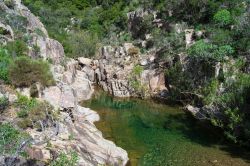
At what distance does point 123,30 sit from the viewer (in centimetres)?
8419

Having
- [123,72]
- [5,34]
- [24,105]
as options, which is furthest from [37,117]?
[123,72]

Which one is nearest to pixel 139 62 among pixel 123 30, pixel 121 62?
pixel 121 62

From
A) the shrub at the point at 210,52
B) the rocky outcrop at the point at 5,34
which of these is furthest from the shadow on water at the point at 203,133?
the rocky outcrop at the point at 5,34

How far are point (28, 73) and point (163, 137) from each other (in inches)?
550

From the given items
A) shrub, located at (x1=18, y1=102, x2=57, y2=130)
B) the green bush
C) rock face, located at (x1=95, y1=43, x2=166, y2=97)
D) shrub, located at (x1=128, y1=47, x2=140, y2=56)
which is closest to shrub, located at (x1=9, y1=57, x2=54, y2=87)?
the green bush

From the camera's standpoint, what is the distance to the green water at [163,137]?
30.5 meters

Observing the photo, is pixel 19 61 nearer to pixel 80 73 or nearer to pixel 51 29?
pixel 80 73

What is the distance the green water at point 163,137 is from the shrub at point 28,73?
26.1ft

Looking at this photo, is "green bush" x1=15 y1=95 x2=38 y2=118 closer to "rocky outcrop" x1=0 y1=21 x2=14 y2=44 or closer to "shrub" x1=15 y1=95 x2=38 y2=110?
"shrub" x1=15 y1=95 x2=38 y2=110

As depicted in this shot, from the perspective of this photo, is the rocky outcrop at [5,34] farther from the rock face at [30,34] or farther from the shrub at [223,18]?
the shrub at [223,18]

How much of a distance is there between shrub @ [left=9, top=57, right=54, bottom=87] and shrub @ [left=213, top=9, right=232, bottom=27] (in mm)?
31296

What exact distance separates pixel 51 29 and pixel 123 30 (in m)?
16.1

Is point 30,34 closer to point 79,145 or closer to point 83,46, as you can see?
point 83,46

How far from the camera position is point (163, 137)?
36.8 m
